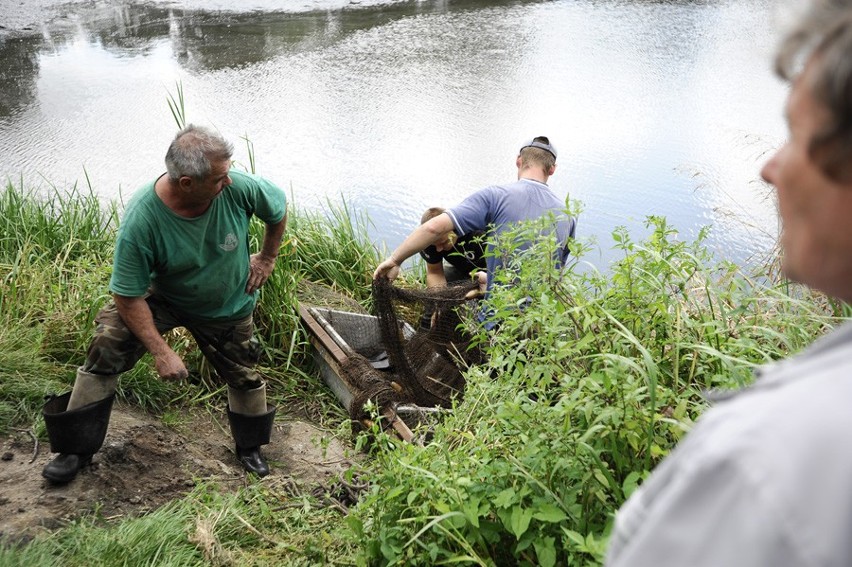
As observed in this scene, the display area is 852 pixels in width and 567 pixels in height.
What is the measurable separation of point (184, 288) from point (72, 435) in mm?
870

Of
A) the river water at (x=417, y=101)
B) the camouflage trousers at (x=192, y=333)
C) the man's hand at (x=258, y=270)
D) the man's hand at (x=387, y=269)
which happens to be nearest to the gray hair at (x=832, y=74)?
the camouflage trousers at (x=192, y=333)

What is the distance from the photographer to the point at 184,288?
13.0 feet

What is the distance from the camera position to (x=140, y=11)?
13.0 m

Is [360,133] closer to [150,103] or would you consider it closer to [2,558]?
[150,103]

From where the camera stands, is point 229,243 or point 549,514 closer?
point 549,514

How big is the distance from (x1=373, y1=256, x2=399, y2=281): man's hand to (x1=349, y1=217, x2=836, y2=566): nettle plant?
5.55 ft

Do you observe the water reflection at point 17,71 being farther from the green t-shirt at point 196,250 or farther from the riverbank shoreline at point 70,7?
the green t-shirt at point 196,250

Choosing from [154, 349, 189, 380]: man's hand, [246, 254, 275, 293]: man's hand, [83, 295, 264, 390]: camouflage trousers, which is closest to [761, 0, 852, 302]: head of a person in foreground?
[154, 349, 189, 380]: man's hand

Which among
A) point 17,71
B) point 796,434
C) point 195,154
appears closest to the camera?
point 796,434

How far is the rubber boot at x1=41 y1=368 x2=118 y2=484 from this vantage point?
389 centimetres

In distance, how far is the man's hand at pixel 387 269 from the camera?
4.66 meters

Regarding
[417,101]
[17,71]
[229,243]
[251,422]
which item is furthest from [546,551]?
[17,71]

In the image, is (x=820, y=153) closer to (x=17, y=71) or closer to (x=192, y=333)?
(x=192, y=333)

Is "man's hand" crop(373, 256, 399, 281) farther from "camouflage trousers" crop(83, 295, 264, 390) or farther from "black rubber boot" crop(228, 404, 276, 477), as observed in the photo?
"black rubber boot" crop(228, 404, 276, 477)
